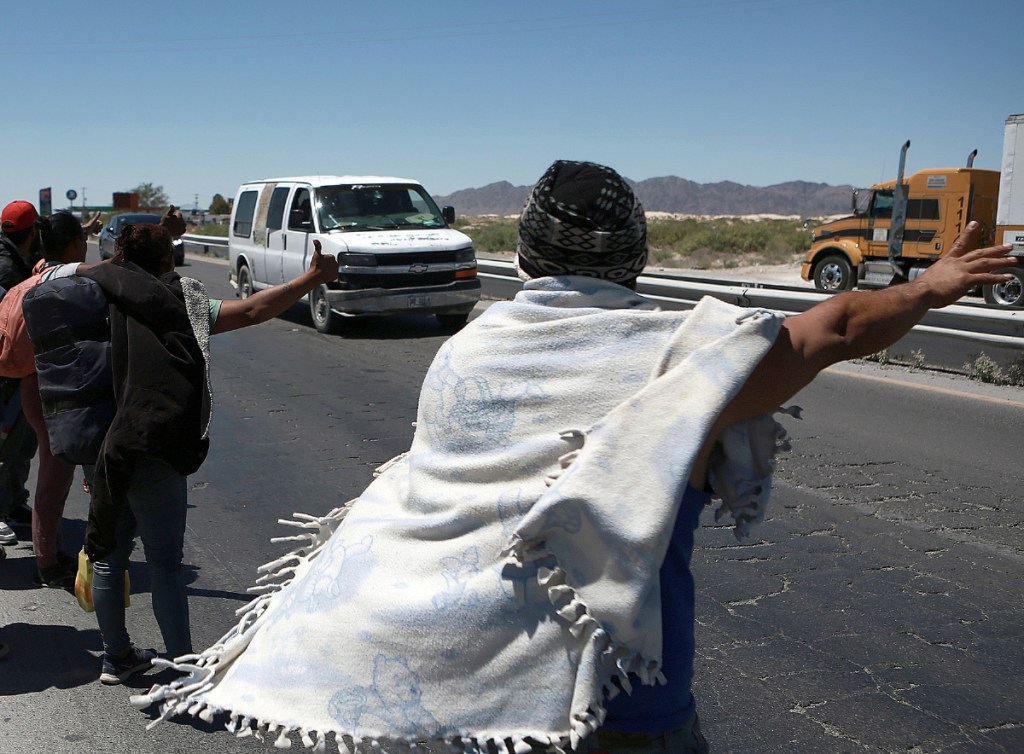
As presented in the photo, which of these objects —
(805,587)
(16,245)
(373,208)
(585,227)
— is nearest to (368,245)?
(373,208)

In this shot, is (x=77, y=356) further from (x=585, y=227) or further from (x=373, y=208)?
(x=373, y=208)

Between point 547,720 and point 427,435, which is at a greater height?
point 427,435

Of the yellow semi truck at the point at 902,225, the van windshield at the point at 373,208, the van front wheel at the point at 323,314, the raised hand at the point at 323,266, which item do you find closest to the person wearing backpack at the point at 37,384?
the raised hand at the point at 323,266

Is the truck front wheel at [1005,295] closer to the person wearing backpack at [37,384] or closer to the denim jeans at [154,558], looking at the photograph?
the person wearing backpack at [37,384]

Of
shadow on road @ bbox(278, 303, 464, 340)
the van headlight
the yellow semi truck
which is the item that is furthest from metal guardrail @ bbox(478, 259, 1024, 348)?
the yellow semi truck

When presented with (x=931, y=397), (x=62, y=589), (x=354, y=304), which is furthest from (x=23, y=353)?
(x=354, y=304)

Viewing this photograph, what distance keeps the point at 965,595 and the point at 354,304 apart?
10.2 meters

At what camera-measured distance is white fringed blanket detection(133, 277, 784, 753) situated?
66.5 inches

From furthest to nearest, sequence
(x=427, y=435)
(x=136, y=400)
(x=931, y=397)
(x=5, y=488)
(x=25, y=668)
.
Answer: (x=931, y=397) < (x=5, y=488) < (x=25, y=668) < (x=136, y=400) < (x=427, y=435)

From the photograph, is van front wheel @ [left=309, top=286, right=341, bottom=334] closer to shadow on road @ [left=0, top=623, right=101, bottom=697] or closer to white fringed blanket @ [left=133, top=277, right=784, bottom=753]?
shadow on road @ [left=0, top=623, right=101, bottom=697]

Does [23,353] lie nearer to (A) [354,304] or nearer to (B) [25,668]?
(B) [25,668]

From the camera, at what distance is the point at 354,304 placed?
14.0m

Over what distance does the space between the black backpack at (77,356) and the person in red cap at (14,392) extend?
1.46 meters

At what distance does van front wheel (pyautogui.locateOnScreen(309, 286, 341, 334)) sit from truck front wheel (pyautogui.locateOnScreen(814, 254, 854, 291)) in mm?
13277
